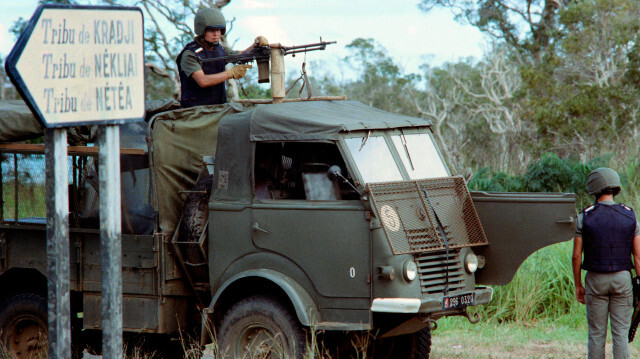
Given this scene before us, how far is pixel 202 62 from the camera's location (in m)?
7.95

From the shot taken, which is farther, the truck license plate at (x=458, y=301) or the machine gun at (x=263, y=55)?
the machine gun at (x=263, y=55)

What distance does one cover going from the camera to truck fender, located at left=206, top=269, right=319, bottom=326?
6.33 metres

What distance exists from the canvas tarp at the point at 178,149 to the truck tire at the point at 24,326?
1.62 metres

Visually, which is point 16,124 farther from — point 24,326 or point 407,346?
point 407,346

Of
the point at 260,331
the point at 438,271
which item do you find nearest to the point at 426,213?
the point at 438,271

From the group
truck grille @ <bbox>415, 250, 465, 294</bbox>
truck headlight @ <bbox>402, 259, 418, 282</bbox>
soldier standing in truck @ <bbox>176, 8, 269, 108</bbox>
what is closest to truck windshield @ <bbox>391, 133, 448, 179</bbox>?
truck grille @ <bbox>415, 250, 465, 294</bbox>

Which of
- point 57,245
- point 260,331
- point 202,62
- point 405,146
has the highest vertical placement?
point 202,62

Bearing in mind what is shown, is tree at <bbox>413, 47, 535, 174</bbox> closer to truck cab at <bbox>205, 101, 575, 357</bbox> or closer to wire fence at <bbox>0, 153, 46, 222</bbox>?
truck cab at <bbox>205, 101, 575, 357</bbox>

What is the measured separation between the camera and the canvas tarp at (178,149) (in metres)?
7.26

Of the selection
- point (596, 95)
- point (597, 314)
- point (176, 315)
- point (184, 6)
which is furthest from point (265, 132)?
point (184, 6)

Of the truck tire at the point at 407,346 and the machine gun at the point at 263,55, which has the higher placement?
the machine gun at the point at 263,55

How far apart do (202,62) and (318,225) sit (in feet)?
7.52

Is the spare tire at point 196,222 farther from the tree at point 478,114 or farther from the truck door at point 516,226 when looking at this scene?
the tree at point 478,114

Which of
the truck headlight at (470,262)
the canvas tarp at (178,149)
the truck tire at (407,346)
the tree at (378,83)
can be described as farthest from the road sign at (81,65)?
the tree at (378,83)
